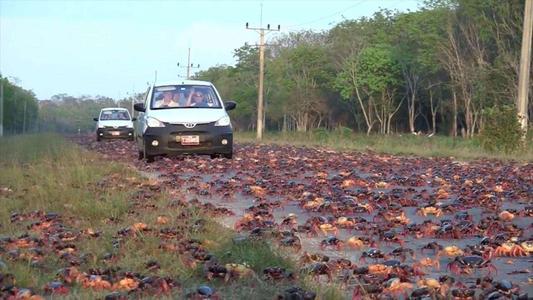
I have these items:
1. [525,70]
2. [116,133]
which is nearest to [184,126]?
[525,70]

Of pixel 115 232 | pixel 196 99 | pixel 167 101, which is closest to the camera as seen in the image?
pixel 115 232

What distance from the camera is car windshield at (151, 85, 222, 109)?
1434 centimetres

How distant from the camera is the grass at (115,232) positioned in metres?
3.72

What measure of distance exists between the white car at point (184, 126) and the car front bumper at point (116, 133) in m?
18.2

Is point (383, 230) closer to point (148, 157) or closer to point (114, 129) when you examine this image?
point (148, 157)

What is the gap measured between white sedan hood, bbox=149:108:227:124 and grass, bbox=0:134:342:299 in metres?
3.71

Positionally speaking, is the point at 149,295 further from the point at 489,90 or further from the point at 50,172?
the point at 489,90

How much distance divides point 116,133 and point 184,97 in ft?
60.8

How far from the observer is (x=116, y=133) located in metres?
32.2

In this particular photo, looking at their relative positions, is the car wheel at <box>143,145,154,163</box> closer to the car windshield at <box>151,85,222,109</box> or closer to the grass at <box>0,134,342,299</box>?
the car windshield at <box>151,85,222,109</box>

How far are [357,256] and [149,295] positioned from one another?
5.77ft

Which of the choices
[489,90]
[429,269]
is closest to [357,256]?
[429,269]

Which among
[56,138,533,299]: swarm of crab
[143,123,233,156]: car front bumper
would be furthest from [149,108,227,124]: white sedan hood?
[56,138,533,299]: swarm of crab

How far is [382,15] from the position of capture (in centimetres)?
7494
